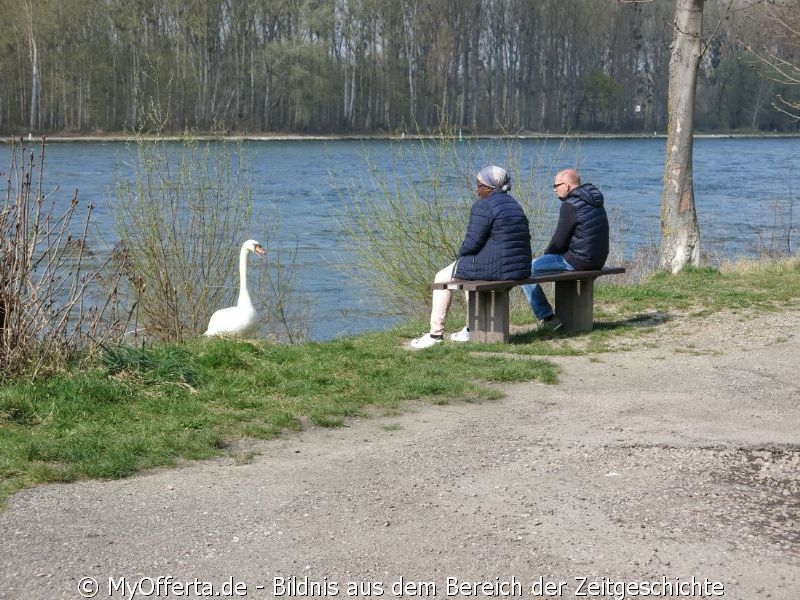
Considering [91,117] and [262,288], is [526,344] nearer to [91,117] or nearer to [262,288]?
[262,288]

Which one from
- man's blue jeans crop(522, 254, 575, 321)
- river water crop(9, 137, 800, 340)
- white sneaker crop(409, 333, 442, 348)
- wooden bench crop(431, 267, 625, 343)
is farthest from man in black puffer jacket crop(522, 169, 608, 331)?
river water crop(9, 137, 800, 340)

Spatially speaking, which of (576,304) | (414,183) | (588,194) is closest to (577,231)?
(588,194)

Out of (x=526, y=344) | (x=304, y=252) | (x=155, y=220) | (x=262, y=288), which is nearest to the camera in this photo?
(x=526, y=344)

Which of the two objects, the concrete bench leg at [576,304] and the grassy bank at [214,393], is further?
the concrete bench leg at [576,304]

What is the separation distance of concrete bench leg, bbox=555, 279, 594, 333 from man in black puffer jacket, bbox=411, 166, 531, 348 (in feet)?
2.74

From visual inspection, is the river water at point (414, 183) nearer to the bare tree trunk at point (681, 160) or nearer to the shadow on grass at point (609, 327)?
the bare tree trunk at point (681, 160)

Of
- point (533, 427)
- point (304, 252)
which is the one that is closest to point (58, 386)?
point (533, 427)

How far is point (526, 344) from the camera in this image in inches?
373

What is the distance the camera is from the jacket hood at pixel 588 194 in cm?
970

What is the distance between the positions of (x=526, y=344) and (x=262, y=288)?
7550 millimetres

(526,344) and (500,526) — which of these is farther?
(526,344)

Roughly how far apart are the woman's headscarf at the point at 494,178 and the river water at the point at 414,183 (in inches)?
212

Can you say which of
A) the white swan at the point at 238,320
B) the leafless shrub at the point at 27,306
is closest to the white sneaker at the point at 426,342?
the white swan at the point at 238,320

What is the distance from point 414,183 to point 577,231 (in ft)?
17.7
